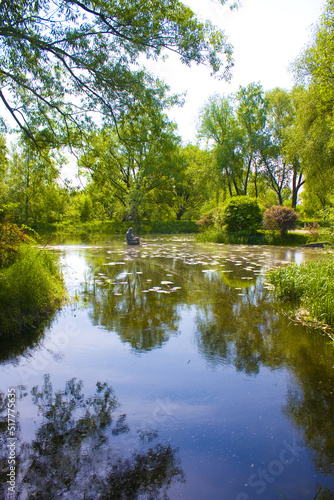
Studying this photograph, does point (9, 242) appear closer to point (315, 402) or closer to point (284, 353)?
point (284, 353)

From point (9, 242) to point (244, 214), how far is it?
695 inches

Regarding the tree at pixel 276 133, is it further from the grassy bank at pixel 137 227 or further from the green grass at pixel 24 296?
the green grass at pixel 24 296

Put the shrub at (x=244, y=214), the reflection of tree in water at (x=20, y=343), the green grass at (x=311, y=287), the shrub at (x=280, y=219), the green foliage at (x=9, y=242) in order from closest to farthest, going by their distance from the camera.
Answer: the reflection of tree in water at (x=20, y=343) → the green grass at (x=311, y=287) → the green foliage at (x=9, y=242) → the shrub at (x=280, y=219) → the shrub at (x=244, y=214)

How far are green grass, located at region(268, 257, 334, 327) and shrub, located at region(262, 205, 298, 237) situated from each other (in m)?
12.6

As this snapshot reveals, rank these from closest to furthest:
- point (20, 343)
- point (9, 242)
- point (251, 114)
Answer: point (20, 343) → point (9, 242) → point (251, 114)

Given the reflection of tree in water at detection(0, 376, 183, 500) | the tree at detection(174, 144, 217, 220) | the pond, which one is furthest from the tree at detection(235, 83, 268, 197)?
the reflection of tree in water at detection(0, 376, 183, 500)

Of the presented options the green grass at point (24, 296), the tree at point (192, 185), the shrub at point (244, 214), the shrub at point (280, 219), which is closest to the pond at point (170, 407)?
the green grass at point (24, 296)

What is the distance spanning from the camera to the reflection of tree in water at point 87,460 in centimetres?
214

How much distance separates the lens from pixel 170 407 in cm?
310

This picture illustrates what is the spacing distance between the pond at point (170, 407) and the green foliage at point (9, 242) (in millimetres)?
1622

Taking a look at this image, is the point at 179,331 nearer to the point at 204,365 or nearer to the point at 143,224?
the point at 204,365

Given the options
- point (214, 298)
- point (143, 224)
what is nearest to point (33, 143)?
point (214, 298)

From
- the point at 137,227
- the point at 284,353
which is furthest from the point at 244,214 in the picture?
the point at 284,353

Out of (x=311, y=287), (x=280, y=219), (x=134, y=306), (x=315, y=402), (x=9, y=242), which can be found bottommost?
(x=315, y=402)
